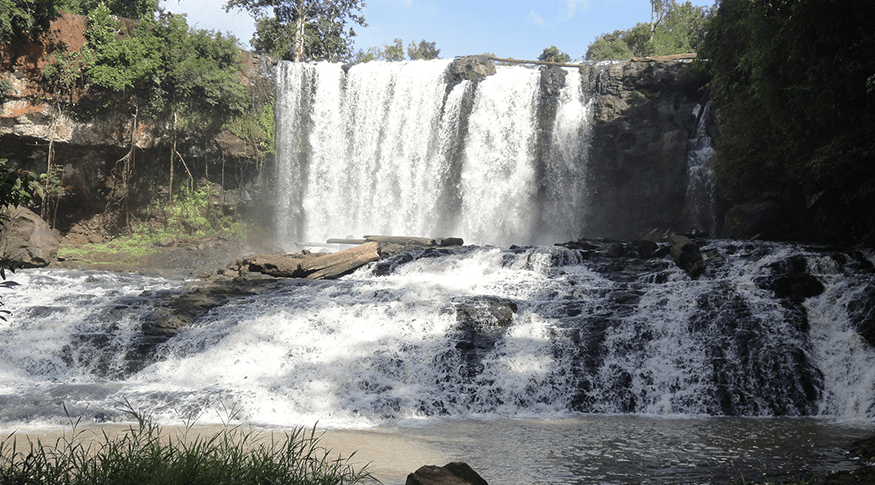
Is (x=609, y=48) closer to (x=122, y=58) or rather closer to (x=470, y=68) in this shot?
(x=470, y=68)

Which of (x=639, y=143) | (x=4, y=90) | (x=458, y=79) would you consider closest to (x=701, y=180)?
(x=639, y=143)

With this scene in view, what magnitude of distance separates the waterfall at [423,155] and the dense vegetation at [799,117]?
296 inches

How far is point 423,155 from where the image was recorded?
919 inches

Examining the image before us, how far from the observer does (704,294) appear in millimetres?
9938

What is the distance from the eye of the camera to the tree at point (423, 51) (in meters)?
54.8

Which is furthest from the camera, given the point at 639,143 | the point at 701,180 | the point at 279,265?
the point at 639,143

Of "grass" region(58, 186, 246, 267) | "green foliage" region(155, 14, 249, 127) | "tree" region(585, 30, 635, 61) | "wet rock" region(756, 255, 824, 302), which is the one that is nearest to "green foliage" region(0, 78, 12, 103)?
"green foliage" region(155, 14, 249, 127)

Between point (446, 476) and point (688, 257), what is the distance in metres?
10.0

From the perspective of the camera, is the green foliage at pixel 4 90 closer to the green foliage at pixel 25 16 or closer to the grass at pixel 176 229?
the green foliage at pixel 25 16

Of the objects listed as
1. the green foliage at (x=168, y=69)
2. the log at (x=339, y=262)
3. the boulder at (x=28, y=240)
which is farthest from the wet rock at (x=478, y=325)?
the green foliage at (x=168, y=69)

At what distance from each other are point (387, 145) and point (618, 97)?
979 cm

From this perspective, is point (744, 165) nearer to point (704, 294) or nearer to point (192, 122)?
point (704, 294)

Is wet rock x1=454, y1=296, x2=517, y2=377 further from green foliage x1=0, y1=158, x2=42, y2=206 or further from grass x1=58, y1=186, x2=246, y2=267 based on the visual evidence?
grass x1=58, y1=186, x2=246, y2=267

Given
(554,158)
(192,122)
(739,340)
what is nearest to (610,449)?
(739,340)
